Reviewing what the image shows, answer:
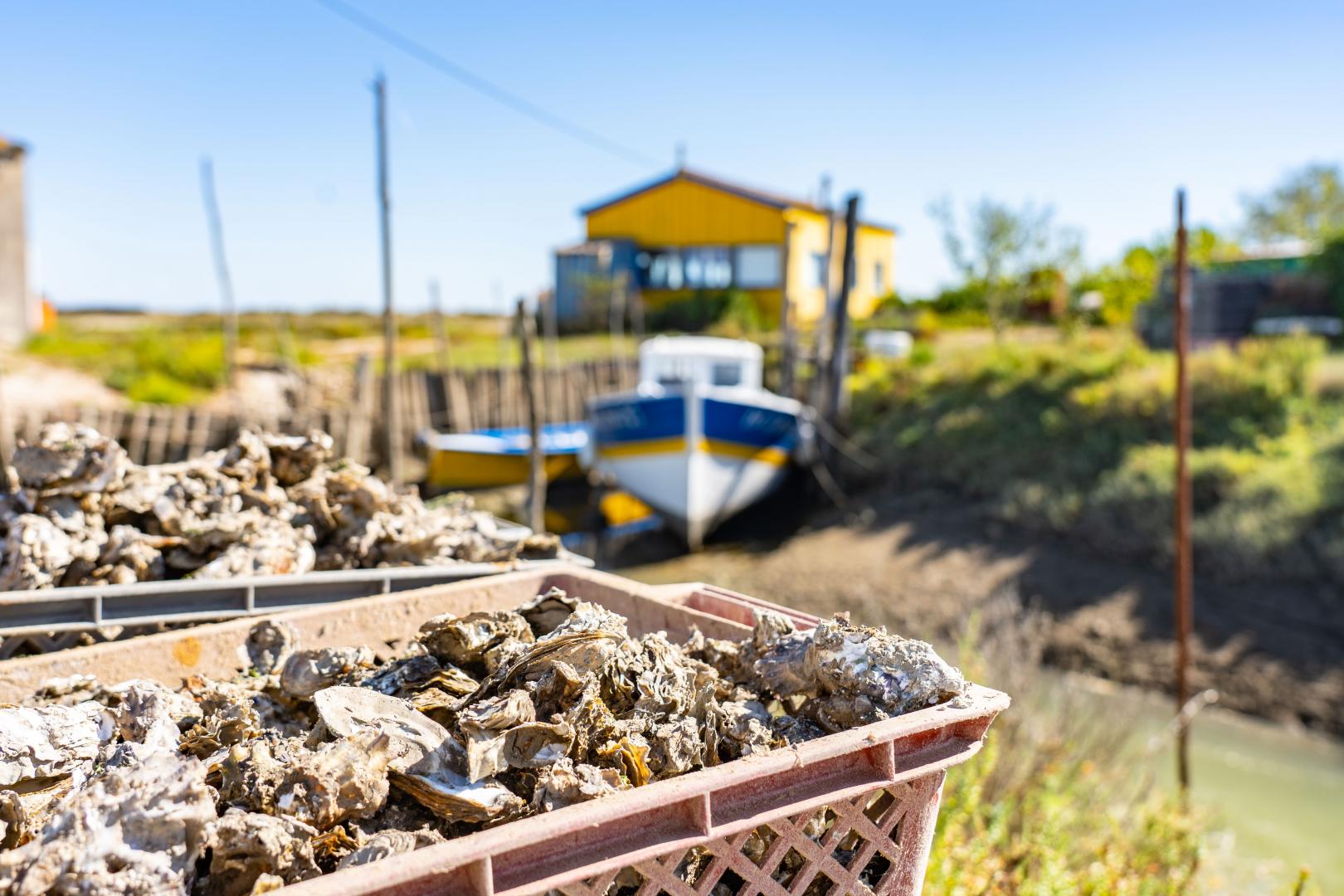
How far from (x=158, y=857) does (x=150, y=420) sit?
17291mm

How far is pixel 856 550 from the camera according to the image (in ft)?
52.0

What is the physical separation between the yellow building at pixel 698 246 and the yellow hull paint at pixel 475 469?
45.8 ft

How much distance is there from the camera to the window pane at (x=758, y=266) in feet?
110

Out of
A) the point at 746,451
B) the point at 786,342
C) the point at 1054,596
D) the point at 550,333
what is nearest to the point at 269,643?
the point at 1054,596

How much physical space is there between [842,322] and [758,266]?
52.3 ft

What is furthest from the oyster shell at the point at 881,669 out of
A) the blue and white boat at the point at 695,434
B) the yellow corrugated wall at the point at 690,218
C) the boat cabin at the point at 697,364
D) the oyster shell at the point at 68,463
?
the yellow corrugated wall at the point at 690,218

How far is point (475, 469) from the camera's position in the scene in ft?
64.0

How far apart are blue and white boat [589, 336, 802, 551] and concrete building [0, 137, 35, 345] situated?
17.5 meters

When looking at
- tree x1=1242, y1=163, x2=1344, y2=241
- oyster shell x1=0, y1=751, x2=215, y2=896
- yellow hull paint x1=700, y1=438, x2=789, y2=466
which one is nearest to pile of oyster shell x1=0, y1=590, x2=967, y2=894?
oyster shell x1=0, y1=751, x2=215, y2=896

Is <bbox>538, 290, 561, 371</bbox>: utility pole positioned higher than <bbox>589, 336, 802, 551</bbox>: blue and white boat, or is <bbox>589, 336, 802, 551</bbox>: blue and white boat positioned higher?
<bbox>538, 290, 561, 371</bbox>: utility pole

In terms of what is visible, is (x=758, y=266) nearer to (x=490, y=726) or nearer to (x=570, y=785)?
(x=490, y=726)

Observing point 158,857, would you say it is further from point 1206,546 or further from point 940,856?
point 1206,546

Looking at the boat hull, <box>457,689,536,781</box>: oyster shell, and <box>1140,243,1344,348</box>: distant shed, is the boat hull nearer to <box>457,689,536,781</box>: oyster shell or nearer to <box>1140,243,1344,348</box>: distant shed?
<box>1140,243,1344,348</box>: distant shed

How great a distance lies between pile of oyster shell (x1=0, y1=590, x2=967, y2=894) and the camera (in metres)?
1.57
